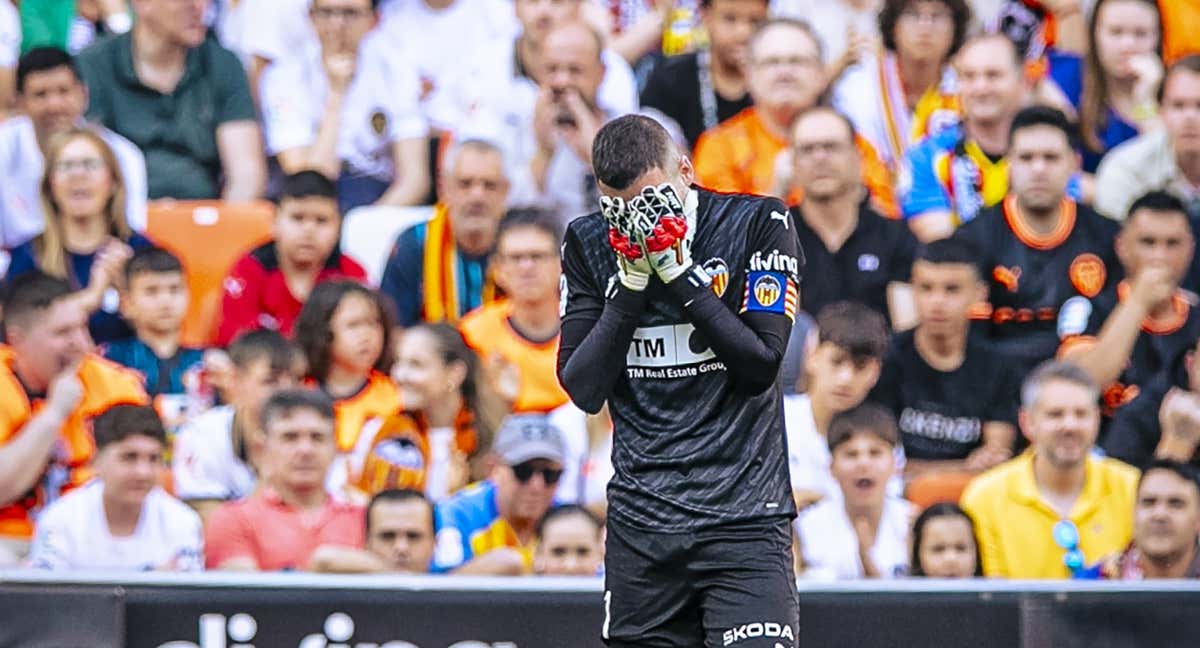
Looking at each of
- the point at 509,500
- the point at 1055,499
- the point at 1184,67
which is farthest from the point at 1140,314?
the point at 509,500

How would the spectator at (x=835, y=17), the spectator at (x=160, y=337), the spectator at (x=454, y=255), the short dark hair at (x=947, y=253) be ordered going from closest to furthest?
1. the spectator at (x=160, y=337)
2. the short dark hair at (x=947, y=253)
3. the spectator at (x=454, y=255)
4. the spectator at (x=835, y=17)

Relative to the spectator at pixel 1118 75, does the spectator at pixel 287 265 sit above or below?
below

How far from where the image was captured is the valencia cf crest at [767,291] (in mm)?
5043

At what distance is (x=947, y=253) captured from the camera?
369 inches

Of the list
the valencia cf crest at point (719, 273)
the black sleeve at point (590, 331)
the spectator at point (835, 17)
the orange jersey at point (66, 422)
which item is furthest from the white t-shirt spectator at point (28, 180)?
the valencia cf crest at point (719, 273)

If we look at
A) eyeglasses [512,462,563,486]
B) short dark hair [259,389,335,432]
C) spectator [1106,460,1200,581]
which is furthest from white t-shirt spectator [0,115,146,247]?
spectator [1106,460,1200,581]

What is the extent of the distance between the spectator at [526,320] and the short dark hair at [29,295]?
175cm

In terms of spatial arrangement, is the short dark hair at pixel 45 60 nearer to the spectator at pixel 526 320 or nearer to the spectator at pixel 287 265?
the spectator at pixel 287 265

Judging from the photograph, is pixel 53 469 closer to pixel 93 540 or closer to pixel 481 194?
pixel 93 540

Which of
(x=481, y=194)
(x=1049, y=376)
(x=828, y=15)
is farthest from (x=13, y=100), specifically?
(x=1049, y=376)

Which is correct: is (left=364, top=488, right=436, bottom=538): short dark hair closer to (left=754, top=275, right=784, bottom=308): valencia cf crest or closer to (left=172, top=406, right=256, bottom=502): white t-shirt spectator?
(left=172, top=406, right=256, bottom=502): white t-shirt spectator

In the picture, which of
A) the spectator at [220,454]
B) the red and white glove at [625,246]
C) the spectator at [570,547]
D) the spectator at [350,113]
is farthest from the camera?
the spectator at [350,113]

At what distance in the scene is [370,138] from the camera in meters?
10.7

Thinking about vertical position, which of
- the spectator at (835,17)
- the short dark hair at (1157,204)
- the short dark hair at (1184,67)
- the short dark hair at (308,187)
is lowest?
the short dark hair at (1157,204)
